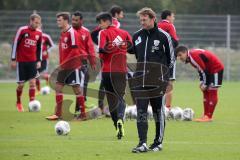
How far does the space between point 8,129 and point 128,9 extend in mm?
30583

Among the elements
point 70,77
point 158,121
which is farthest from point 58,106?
point 158,121

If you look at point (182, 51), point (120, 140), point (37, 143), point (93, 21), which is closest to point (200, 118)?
point (182, 51)

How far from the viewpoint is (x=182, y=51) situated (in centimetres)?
1794

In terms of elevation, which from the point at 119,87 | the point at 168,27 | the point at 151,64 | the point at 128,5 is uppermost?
the point at 128,5

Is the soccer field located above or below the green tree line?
below

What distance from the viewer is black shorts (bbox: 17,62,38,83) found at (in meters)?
21.0

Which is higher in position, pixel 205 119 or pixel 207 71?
pixel 207 71

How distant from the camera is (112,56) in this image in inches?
621

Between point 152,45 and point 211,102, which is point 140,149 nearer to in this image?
point 152,45

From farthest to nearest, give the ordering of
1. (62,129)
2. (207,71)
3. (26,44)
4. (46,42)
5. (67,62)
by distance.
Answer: (46,42), (26,44), (67,62), (207,71), (62,129)

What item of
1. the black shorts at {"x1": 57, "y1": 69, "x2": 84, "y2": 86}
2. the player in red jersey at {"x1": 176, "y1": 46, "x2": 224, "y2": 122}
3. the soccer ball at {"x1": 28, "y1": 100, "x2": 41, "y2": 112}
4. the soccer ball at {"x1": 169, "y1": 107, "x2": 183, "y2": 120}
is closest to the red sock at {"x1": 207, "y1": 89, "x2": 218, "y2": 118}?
the player in red jersey at {"x1": 176, "y1": 46, "x2": 224, "y2": 122}

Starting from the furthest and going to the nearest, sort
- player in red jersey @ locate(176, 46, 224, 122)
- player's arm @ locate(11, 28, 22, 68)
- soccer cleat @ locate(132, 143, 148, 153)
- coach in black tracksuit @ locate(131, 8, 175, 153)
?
player's arm @ locate(11, 28, 22, 68)
player in red jersey @ locate(176, 46, 224, 122)
coach in black tracksuit @ locate(131, 8, 175, 153)
soccer cleat @ locate(132, 143, 148, 153)

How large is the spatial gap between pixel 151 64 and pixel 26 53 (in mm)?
8473

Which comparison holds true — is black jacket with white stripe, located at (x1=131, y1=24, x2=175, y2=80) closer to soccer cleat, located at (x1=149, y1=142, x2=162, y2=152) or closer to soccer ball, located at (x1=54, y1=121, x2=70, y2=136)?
soccer cleat, located at (x1=149, y1=142, x2=162, y2=152)
